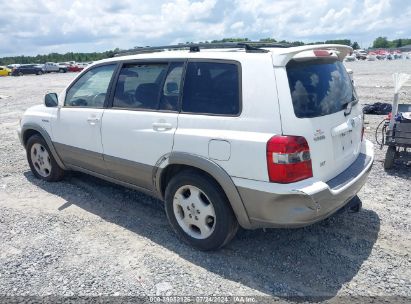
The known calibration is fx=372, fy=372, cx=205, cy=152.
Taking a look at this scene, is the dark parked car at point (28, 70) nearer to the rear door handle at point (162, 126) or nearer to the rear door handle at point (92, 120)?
the rear door handle at point (92, 120)

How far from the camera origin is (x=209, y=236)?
3.54m

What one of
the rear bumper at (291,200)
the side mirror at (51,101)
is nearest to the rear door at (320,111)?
the rear bumper at (291,200)

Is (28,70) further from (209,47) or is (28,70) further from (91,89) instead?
(209,47)

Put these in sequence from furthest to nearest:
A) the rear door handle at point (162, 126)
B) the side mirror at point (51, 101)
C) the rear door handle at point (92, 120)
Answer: the side mirror at point (51, 101), the rear door handle at point (92, 120), the rear door handle at point (162, 126)

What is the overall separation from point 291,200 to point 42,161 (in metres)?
4.13

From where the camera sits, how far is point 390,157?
5.67 m

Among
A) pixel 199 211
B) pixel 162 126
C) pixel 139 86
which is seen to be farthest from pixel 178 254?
pixel 139 86

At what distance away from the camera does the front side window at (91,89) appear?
14.6ft

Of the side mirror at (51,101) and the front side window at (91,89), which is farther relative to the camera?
the side mirror at (51,101)

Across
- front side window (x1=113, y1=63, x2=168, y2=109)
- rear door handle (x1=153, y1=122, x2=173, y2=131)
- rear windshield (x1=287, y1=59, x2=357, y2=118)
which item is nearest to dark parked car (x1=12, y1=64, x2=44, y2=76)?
front side window (x1=113, y1=63, x2=168, y2=109)

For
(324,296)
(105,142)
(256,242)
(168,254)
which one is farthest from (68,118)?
(324,296)

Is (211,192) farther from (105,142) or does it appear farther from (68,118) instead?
(68,118)

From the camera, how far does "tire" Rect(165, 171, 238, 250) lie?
3.36m

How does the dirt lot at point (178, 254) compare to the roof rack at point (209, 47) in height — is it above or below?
below
